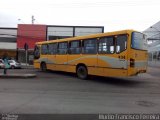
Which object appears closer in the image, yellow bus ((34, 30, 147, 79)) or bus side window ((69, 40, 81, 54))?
A: yellow bus ((34, 30, 147, 79))

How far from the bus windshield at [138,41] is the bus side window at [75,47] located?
454cm

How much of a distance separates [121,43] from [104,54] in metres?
1.54

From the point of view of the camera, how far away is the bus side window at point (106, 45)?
1522 cm

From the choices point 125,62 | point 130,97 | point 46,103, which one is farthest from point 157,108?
point 125,62

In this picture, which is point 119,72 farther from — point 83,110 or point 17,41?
point 17,41

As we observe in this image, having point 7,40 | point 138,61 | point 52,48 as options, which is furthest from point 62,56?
point 7,40

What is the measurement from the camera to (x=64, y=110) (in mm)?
8031

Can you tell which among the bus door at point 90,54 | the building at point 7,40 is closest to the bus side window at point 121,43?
the bus door at point 90,54

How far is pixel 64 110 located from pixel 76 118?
106cm

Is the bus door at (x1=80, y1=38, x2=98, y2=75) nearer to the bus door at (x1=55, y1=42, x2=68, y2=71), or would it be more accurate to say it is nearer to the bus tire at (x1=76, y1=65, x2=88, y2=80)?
the bus tire at (x1=76, y1=65, x2=88, y2=80)

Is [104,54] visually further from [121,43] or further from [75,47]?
[75,47]

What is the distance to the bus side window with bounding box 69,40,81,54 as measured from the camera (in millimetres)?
18016

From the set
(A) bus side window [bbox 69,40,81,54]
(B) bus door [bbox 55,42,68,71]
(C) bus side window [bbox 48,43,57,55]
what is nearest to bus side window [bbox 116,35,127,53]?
(A) bus side window [bbox 69,40,81,54]

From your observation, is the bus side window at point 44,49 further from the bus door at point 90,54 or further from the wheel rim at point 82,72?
the bus door at point 90,54
